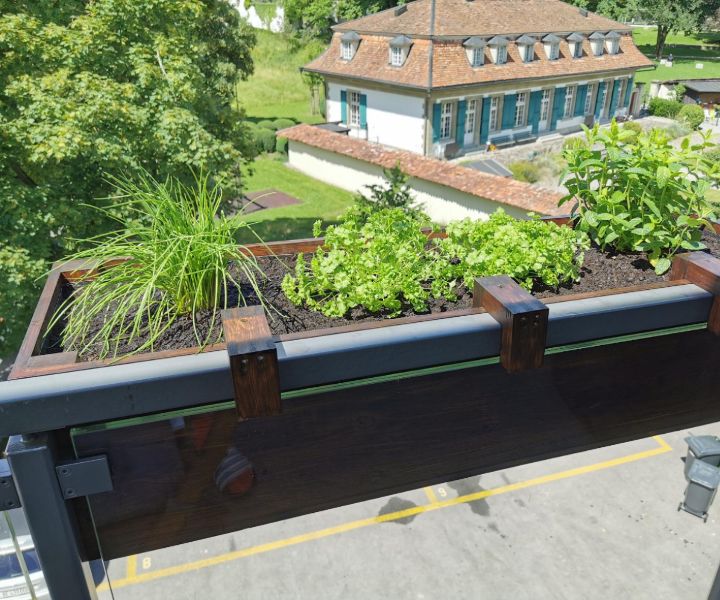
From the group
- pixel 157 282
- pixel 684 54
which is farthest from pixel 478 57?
pixel 684 54

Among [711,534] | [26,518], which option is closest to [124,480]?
[26,518]

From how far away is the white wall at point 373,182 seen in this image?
1605 centimetres

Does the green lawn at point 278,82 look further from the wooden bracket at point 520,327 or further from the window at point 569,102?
the wooden bracket at point 520,327

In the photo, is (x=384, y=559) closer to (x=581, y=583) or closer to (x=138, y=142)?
(x=581, y=583)

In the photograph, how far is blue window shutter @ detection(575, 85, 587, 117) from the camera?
2653 centimetres

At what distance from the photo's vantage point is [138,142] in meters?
7.05

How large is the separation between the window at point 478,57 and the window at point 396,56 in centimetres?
274

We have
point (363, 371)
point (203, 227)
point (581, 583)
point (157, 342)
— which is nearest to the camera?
point (363, 371)

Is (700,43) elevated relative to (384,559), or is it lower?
elevated

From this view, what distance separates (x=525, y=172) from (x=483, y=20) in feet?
25.7

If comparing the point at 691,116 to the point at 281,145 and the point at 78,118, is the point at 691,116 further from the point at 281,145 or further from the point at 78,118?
the point at 78,118

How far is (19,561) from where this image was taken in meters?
1.33

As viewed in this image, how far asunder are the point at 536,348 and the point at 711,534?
6752mm

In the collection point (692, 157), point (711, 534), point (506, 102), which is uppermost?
point (692, 157)
